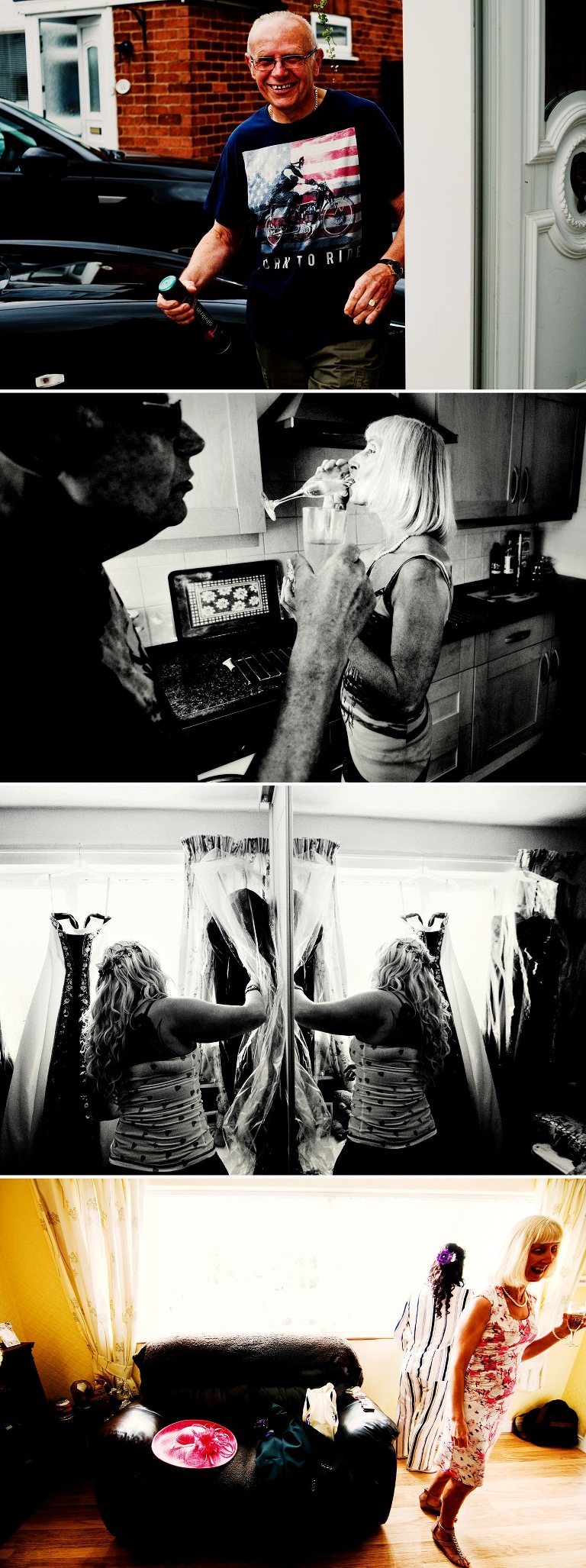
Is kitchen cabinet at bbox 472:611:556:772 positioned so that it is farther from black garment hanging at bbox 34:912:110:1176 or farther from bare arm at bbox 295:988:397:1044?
black garment hanging at bbox 34:912:110:1176

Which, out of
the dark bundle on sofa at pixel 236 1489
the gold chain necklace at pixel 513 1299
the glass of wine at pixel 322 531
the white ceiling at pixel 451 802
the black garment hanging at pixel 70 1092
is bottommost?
the dark bundle on sofa at pixel 236 1489

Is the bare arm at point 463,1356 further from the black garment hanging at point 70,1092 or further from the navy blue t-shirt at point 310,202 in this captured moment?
the navy blue t-shirt at point 310,202

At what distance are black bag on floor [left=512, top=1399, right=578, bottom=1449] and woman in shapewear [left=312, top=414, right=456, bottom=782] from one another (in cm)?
266

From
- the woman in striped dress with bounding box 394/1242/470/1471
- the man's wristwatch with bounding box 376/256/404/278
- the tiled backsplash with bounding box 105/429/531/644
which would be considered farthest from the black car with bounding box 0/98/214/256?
the woman in striped dress with bounding box 394/1242/470/1471

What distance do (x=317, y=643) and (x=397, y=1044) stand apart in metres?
0.99

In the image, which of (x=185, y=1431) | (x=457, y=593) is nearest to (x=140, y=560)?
(x=457, y=593)

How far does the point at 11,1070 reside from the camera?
8.78ft

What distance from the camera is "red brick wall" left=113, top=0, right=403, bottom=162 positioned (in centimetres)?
232

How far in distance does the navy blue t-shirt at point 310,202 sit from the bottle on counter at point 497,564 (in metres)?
0.62

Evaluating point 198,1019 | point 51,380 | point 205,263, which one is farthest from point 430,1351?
point 205,263

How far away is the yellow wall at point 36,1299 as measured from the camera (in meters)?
3.90

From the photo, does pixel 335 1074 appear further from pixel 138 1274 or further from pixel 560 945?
pixel 138 1274

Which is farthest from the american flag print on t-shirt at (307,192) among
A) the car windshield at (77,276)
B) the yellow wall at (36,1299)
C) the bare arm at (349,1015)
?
the yellow wall at (36,1299)

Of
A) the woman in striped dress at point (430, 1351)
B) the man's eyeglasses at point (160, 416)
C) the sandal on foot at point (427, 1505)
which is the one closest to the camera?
the man's eyeglasses at point (160, 416)
